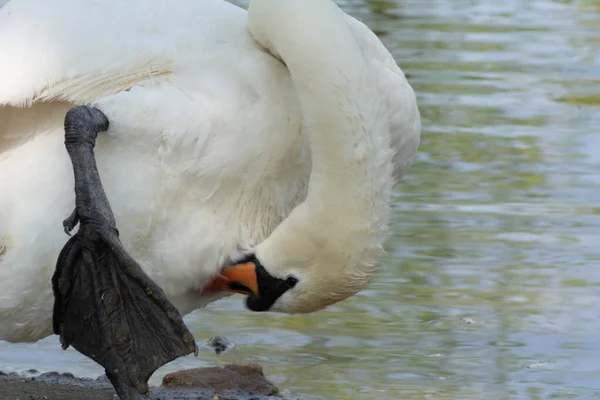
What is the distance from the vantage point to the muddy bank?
563 centimetres

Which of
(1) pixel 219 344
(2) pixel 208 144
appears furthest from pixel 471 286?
(2) pixel 208 144

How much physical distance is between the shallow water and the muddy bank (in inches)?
4.8

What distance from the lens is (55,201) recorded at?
4.92 m

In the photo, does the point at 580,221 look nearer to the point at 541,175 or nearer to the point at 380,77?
the point at 541,175

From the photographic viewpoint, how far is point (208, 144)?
4875 mm

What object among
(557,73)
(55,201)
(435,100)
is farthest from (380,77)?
(557,73)

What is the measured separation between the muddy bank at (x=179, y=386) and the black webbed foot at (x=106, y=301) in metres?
0.67

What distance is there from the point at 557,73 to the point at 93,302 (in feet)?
22.4

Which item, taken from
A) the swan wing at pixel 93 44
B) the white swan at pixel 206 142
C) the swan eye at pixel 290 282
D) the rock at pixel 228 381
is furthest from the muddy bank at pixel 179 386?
the swan wing at pixel 93 44

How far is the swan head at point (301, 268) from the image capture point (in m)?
4.82

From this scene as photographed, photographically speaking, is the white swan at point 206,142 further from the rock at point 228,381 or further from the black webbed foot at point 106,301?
the rock at point 228,381

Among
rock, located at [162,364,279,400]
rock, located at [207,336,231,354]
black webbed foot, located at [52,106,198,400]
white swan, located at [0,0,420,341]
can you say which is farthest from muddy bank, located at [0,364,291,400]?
black webbed foot, located at [52,106,198,400]

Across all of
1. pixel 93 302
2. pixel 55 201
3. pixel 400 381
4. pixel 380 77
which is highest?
pixel 380 77

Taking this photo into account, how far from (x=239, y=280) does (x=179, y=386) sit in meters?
0.91
